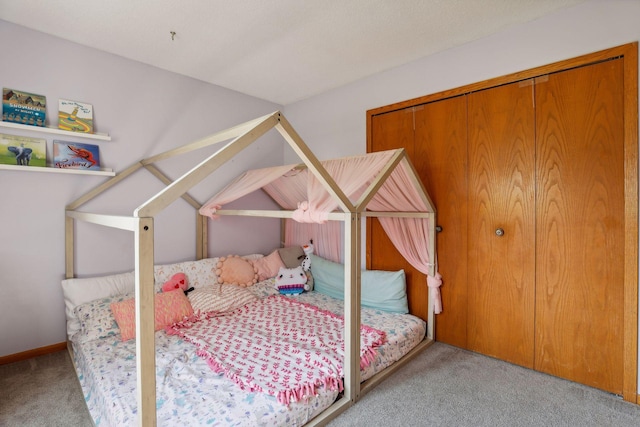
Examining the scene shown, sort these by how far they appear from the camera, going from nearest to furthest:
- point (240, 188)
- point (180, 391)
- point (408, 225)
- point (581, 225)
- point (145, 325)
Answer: point (145, 325), point (180, 391), point (581, 225), point (408, 225), point (240, 188)

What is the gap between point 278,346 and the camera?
7.07 ft

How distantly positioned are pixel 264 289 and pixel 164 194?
2201 millimetres

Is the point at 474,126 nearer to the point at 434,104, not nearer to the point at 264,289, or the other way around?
the point at 434,104

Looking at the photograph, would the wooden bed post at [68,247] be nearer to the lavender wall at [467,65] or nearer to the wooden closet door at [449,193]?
the lavender wall at [467,65]

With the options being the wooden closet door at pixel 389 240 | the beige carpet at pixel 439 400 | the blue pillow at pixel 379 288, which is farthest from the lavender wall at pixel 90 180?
the wooden closet door at pixel 389 240

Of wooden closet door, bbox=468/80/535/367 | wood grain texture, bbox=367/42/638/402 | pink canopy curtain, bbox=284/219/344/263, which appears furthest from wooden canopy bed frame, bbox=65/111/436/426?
wood grain texture, bbox=367/42/638/402

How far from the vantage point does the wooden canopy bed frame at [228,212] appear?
117 centimetres

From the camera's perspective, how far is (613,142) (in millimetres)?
2010

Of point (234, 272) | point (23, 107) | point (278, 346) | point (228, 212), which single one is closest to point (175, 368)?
point (278, 346)

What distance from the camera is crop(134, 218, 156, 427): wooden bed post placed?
115 cm

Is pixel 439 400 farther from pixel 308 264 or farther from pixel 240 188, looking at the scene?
pixel 240 188

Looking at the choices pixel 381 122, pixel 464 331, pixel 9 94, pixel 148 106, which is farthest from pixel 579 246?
pixel 9 94

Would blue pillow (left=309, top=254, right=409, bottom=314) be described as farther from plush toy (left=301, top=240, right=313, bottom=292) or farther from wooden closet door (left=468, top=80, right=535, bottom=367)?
wooden closet door (left=468, top=80, right=535, bottom=367)

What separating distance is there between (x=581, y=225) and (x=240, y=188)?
281 centimetres
